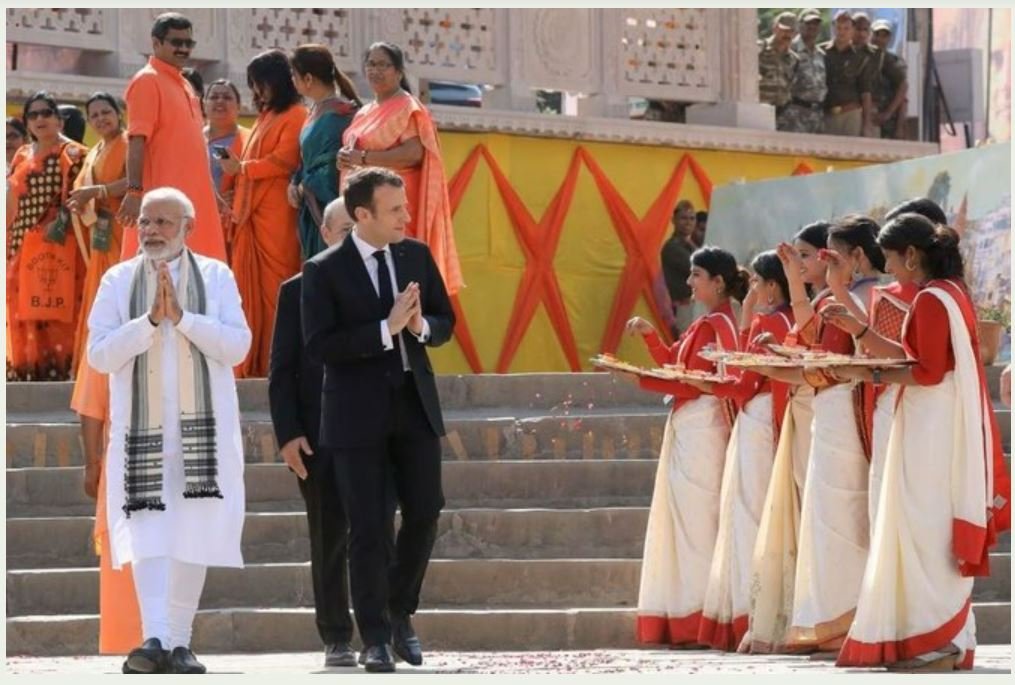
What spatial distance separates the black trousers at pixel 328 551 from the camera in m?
11.0

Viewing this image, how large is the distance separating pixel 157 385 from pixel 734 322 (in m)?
3.13

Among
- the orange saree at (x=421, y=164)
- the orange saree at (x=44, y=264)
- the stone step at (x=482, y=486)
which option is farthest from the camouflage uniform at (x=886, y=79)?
the stone step at (x=482, y=486)

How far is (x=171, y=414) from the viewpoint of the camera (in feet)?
34.0

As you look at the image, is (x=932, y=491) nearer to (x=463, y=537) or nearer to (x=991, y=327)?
(x=463, y=537)

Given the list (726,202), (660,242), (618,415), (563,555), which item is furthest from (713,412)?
(660,242)

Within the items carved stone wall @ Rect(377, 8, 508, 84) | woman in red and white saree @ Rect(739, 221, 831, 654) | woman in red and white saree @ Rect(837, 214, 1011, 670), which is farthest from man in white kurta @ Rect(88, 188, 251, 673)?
carved stone wall @ Rect(377, 8, 508, 84)

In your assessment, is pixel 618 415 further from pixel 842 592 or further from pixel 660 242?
pixel 660 242

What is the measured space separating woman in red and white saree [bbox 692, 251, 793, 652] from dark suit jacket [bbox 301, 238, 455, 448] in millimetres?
1987

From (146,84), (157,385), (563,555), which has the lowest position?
(563,555)

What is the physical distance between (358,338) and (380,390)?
206 mm

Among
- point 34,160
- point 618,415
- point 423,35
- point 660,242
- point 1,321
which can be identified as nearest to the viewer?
point 1,321

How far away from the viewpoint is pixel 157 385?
10.4 metres

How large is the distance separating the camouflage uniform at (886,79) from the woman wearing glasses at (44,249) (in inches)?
337

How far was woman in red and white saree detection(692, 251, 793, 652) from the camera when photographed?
12.1 metres
